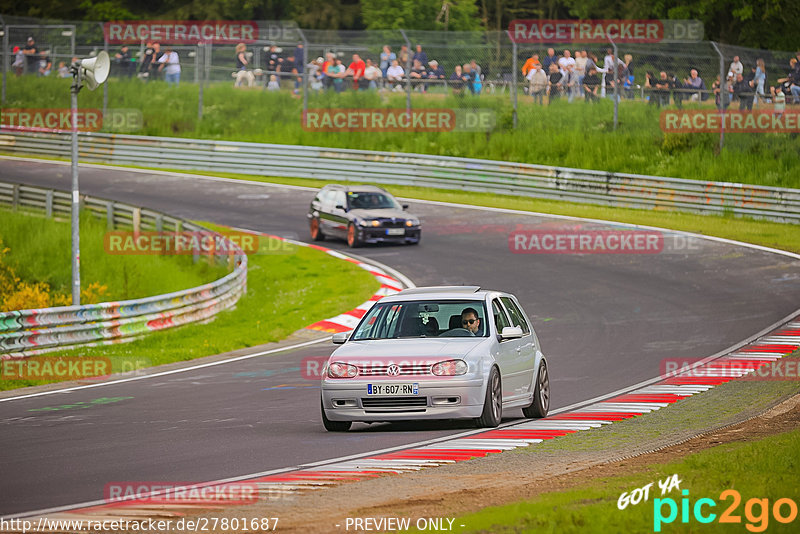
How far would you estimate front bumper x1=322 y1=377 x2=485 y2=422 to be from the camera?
11.1 metres

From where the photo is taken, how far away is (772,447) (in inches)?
367

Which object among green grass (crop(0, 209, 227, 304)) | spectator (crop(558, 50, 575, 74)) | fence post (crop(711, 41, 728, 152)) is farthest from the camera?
spectator (crop(558, 50, 575, 74))

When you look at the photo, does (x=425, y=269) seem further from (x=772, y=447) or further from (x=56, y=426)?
(x=772, y=447)

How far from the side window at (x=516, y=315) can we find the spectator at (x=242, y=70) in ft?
90.5

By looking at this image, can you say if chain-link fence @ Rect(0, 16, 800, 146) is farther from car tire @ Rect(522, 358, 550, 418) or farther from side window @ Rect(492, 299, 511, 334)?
side window @ Rect(492, 299, 511, 334)

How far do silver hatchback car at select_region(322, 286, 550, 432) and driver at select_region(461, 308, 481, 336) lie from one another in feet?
0.03

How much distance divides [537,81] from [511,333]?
24.7m

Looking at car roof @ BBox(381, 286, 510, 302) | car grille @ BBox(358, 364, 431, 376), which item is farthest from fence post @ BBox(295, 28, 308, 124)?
car grille @ BBox(358, 364, 431, 376)

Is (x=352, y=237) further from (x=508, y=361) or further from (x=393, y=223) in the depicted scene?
(x=508, y=361)

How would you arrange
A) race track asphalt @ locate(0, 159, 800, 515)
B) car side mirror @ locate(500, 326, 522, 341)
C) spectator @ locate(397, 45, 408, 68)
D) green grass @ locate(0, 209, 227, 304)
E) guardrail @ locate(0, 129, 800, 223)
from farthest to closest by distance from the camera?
spectator @ locate(397, 45, 408, 68) → guardrail @ locate(0, 129, 800, 223) → green grass @ locate(0, 209, 227, 304) → car side mirror @ locate(500, 326, 522, 341) → race track asphalt @ locate(0, 159, 800, 515)

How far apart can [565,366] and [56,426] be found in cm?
704

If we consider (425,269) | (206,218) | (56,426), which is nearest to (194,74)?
(206,218)

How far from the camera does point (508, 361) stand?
11.9 metres

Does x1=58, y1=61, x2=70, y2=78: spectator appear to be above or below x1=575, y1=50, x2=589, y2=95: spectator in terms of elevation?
below
